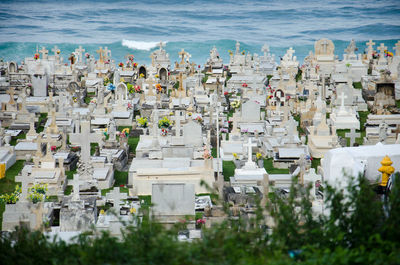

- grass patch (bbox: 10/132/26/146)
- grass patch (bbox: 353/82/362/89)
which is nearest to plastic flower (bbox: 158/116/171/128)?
grass patch (bbox: 10/132/26/146)

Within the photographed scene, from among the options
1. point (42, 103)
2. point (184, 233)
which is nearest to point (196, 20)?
A: point (42, 103)

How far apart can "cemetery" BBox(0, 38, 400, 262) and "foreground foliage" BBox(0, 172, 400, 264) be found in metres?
0.34

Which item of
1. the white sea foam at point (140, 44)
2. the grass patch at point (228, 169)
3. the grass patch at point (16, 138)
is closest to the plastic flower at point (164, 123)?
the grass patch at point (228, 169)

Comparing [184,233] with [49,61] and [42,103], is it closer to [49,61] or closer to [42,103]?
[42,103]

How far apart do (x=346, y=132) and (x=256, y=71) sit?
28.8ft

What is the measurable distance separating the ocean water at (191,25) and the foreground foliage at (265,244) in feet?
143

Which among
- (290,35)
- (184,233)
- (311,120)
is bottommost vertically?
(184,233)

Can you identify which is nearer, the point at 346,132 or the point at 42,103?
the point at 346,132

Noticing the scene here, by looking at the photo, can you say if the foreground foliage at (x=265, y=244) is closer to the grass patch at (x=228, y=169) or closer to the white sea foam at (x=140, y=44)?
the grass patch at (x=228, y=169)

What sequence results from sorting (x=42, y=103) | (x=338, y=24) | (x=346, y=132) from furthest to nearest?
(x=338, y=24) → (x=42, y=103) → (x=346, y=132)

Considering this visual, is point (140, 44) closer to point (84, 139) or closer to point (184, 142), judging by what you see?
point (184, 142)

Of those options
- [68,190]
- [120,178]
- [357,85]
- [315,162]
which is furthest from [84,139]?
[357,85]

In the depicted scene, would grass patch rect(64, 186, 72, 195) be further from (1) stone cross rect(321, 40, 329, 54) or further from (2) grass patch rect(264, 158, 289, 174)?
(1) stone cross rect(321, 40, 329, 54)

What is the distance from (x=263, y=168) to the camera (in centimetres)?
1928
